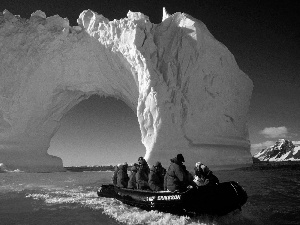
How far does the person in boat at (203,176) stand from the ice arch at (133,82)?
1184 cm

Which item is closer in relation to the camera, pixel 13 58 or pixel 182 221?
pixel 182 221

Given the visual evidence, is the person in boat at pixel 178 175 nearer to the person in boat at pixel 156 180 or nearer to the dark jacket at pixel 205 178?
→ the dark jacket at pixel 205 178

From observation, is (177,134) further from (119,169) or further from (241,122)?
(119,169)

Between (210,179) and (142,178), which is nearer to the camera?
(210,179)

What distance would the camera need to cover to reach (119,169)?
10.0 m

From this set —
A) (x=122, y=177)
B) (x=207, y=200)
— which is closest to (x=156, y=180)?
(x=207, y=200)

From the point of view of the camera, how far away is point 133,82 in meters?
22.3

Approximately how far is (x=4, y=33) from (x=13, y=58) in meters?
2.19

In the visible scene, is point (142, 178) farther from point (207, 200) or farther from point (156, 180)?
point (207, 200)

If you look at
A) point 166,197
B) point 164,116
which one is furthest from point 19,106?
point 166,197

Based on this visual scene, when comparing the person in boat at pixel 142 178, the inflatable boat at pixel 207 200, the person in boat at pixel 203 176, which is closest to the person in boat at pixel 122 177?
the person in boat at pixel 142 178

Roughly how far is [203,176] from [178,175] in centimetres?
58

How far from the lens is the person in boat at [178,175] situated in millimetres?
6391

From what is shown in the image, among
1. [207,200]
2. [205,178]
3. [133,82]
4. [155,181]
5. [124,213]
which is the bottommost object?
[124,213]
